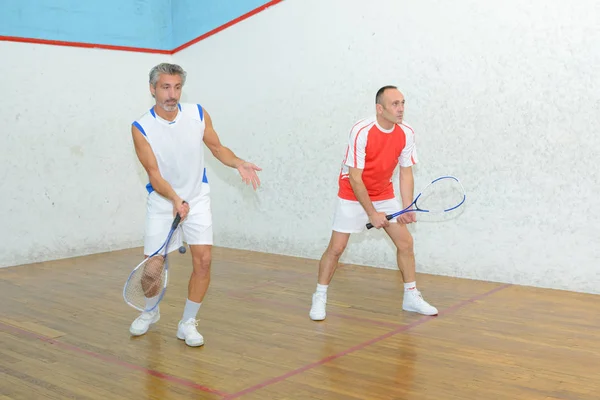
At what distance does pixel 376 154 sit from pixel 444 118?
1.22 metres

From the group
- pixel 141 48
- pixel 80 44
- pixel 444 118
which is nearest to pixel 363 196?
pixel 444 118

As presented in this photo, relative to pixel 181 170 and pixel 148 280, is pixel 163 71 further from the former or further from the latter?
A: pixel 148 280

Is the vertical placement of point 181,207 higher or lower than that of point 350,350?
higher

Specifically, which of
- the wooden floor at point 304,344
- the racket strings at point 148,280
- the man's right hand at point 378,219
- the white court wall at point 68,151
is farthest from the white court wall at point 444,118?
the racket strings at point 148,280

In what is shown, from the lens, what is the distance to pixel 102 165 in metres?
5.45

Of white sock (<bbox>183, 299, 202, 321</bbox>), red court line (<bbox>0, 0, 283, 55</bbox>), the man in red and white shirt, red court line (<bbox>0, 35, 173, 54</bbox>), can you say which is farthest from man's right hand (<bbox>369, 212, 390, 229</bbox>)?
red court line (<bbox>0, 35, 173, 54</bbox>)

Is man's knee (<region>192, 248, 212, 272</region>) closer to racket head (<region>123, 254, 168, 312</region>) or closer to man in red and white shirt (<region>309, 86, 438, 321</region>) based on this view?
racket head (<region>123, 254, 168, 312</region>)

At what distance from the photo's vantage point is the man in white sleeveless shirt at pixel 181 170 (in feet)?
9.05

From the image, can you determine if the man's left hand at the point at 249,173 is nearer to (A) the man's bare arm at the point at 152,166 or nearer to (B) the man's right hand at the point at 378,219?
(A) the man's bare arm at the point at 152,166

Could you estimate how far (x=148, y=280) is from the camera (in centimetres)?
287

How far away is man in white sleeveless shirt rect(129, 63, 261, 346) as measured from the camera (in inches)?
109

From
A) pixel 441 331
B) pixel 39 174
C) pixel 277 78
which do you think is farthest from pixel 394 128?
pixel 39 174

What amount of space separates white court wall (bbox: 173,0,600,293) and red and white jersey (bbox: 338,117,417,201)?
3.30ft

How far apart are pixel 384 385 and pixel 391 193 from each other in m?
1.16
